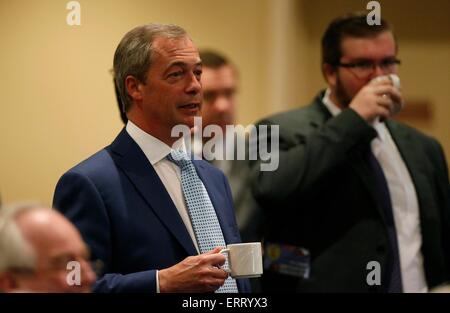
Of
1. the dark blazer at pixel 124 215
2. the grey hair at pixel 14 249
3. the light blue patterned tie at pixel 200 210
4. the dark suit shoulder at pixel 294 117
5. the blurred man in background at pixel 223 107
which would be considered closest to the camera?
the grey hair at pixel 14 249

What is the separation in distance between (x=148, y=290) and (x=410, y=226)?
101 centimetres

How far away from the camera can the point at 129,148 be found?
2.11 metres

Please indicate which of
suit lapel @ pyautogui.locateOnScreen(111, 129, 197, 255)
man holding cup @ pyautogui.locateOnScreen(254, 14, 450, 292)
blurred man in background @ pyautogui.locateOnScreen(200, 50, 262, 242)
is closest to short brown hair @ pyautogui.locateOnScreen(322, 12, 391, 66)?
man holding cup @ pyautogui.locateOnScreen(254, 14, 450, 292)

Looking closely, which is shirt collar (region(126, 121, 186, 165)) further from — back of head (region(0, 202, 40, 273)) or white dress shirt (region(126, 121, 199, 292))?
back of head (region(0, 202, 40, 273))

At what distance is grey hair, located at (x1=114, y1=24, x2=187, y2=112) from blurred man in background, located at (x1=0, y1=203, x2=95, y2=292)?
524mm

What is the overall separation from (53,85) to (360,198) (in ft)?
3.17

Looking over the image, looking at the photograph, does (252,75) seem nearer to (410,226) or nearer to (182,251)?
(410,226)

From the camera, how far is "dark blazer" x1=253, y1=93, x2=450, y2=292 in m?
2.63

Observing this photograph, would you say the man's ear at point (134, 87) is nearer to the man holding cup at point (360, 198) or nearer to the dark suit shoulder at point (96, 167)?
the dark suit shoulder at point (96, 167)

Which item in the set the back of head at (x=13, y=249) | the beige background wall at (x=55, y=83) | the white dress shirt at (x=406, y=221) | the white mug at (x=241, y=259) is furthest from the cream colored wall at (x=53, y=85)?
the white dress shirt at (x=406, y=221)

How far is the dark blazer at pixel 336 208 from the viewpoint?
2.63m

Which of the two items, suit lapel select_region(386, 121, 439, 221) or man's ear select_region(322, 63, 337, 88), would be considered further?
man's ear select_region(322, 63, 337, 88)

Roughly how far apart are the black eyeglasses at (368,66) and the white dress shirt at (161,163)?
846 millimetres
